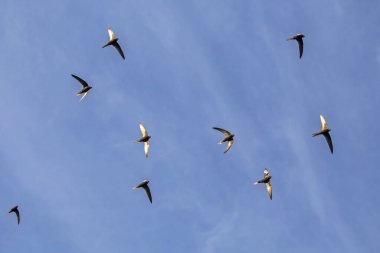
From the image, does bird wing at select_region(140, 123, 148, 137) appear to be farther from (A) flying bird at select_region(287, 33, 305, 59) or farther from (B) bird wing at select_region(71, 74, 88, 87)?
(A) flying bird at select_region(287, 33, 305, 59)

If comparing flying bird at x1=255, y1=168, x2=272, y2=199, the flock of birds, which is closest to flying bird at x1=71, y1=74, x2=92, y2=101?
the flock of birds

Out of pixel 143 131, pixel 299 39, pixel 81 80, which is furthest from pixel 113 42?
pixel 299 39

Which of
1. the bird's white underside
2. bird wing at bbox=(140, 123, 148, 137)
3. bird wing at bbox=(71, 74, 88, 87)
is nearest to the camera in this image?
bird wing at bbox=(71, 74, 88, 87)

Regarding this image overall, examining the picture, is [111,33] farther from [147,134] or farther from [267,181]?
[267,181]

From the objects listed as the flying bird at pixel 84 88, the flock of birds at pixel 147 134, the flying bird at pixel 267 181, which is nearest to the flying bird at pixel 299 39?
the flock of birds at pixel 147 134

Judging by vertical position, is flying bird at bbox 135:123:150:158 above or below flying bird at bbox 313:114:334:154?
below

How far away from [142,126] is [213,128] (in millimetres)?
11003

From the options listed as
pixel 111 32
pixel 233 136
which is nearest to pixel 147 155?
pixel 233 136

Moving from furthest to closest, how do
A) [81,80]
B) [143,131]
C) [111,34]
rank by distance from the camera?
[111,34] < [143,131] < [81,80]

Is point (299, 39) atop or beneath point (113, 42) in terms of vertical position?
atop

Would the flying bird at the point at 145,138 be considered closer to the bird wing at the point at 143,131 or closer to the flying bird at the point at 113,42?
the bird wing at the point at 143,131

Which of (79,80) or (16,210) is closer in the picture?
(79,80)

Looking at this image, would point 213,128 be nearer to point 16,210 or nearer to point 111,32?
point 111,32

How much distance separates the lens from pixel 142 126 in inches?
4156
